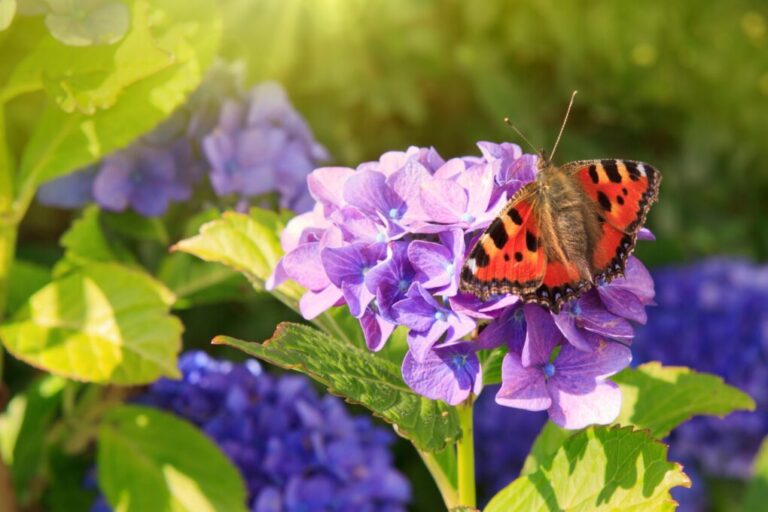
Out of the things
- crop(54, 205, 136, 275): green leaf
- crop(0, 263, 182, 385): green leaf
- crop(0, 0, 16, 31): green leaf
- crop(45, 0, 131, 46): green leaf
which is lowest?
crop(54, 205, 136, 275): green leaf

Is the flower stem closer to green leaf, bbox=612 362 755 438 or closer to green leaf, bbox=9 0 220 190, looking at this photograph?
green leaf, bbox=612 362 755 438

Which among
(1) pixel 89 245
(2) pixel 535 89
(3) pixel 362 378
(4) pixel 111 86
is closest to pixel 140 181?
(1) pixel 89 245

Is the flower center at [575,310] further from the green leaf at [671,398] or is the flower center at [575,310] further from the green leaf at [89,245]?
the green leaf at [89,245]

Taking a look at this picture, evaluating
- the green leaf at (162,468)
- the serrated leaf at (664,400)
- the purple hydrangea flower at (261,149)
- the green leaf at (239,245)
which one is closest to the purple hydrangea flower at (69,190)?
the purple hydrangea flower at (261,149)

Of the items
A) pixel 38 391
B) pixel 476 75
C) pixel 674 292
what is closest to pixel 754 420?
pixel 674 292

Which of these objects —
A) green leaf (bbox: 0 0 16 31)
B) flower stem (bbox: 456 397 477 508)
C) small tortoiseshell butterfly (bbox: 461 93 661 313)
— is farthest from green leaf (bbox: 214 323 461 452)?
Result: green leaf (bbox: 0 0 16 31)
